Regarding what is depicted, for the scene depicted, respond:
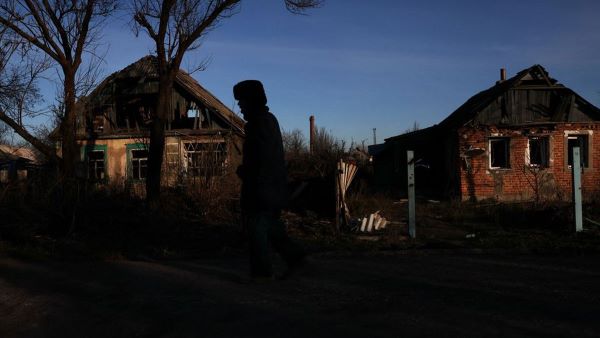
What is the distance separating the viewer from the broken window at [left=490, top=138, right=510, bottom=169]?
1900 centimetres

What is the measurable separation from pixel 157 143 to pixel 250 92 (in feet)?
30.4

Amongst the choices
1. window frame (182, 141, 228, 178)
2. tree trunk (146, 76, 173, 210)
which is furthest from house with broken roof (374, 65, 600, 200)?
tree trunk (146, 76, 173, 210)

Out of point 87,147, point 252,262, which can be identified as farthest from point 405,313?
point 87,147

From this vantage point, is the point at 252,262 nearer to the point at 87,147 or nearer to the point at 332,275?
the point at 332,275

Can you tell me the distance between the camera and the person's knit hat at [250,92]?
16.7ft

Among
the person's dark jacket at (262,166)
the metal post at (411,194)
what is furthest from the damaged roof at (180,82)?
the person's dark jacket at (262,166)

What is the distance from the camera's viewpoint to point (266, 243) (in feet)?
16.5

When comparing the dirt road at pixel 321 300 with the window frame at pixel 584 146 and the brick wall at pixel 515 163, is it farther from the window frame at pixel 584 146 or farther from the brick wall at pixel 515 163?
the window frame at pixel 584 146

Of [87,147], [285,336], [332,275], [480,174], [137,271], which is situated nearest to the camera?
[285,336]

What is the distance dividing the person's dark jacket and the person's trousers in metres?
0.10

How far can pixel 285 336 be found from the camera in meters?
3.60

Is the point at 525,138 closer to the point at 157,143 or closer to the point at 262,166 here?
the point at 157,143

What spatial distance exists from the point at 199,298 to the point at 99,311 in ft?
2.70

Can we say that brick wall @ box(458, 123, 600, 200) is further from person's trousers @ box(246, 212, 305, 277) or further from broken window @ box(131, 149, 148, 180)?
person's trousers @ box(246, 212, 305, 277)
